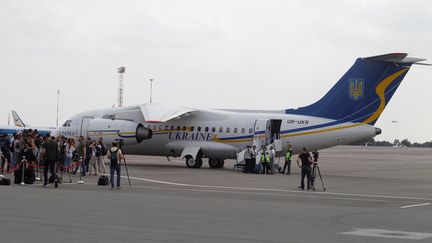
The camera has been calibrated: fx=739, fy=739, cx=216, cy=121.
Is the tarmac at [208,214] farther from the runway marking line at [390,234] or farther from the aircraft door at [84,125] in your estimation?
the aircraft door at [84,125]

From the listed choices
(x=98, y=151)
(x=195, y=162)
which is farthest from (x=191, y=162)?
(x=98, y=151)

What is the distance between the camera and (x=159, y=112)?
40.2 m

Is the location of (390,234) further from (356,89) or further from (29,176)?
(356,89)

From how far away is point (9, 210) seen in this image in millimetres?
16000

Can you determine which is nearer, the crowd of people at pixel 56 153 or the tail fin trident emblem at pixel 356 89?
the crowd of people at pixel 56 153

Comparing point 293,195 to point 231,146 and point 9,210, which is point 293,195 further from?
point 231,146

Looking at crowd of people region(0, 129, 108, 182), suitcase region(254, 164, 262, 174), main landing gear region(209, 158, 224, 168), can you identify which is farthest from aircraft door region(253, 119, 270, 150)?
crowd of people region(0, 129, 108, 182)

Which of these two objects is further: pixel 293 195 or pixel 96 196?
pixel 293 195

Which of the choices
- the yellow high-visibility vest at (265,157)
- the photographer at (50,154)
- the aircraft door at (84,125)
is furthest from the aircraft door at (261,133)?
the photographer at (50,154)

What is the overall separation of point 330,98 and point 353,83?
1443 millimetres

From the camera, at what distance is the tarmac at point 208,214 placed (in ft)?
42.2

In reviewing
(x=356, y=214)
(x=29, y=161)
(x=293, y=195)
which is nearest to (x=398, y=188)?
(x=293, y=195)

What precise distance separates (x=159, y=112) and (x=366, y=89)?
11087mm

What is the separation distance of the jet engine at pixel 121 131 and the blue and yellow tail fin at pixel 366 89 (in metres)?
10.5
